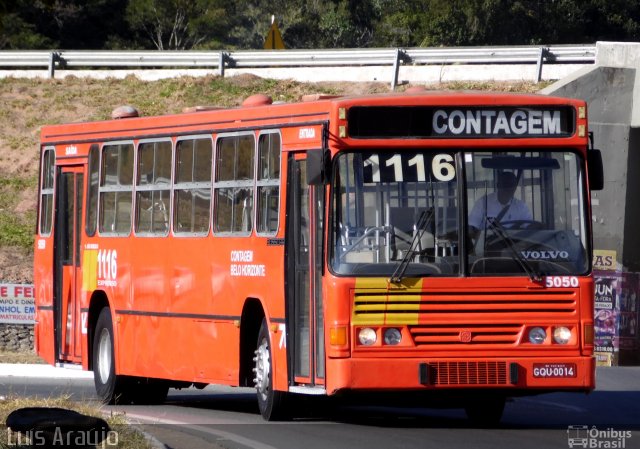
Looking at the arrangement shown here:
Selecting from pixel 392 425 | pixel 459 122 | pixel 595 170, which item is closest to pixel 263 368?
pixel 392 425

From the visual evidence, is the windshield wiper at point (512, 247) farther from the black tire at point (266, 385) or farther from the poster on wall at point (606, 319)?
the poster on wall at point (606, 319)

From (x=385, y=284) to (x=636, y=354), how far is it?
39.0 feet

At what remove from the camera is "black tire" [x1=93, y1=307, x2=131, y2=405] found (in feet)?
55.8

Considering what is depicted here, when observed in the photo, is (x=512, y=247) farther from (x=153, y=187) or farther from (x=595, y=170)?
(x=153, y=187)

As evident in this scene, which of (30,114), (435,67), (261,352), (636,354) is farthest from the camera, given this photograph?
(30,114)

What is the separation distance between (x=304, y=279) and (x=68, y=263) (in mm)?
5778

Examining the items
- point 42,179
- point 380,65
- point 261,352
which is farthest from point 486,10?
point 261,352

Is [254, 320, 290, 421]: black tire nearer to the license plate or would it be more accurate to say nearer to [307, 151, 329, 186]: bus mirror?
[307, 151, 329, 186]: bus mirror

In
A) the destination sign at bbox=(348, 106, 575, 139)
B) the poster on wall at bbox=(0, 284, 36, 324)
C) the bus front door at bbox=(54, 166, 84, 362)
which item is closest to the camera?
the destination sign at bbox=(348, 106, 575, 139)

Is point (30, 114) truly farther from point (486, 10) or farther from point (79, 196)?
point (486, 10)

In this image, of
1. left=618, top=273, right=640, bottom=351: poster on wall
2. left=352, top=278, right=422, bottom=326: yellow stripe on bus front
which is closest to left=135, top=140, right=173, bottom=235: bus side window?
left=352, top=278, right=422, bottom=326: yellow stripe on bus front

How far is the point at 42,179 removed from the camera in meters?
19.1

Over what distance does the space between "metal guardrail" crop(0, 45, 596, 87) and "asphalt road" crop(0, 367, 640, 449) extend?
53.3ft

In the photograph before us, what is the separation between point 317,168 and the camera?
12625mm
